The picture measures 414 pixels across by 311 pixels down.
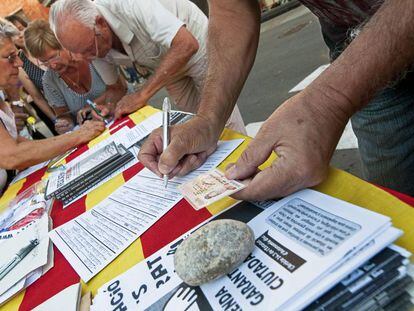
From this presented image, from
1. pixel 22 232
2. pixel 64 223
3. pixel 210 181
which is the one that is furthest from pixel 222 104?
pixel 22 232

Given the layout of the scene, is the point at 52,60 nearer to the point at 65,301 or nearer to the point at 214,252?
the point at 65,301

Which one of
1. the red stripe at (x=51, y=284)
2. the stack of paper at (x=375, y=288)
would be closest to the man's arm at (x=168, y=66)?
the red stripe at (x=51, y=284)

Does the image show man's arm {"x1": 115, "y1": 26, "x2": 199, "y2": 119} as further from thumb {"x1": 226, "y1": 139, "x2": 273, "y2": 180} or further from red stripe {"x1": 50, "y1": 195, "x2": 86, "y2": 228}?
thumb {"x1": 226, "y1": 139, "x2": 273, "y2": 180}

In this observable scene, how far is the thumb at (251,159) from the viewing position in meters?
0.64

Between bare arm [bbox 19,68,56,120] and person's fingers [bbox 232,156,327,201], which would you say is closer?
person's fingers [bbox 232,156,327,201]

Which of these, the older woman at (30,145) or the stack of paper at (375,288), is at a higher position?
the stack of paper at (375,288)

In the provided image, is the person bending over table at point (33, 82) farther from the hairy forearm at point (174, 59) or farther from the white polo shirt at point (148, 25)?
the hairy forearm at point (174, 59)

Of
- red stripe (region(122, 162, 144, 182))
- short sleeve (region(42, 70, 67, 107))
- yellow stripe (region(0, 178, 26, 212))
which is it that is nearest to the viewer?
red stripe (region(122, 162, 144, 182))

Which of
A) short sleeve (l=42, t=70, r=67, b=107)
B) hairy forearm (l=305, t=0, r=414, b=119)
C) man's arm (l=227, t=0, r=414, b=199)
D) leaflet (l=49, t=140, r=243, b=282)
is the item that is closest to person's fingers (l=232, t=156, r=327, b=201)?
man's arm (l=227, t=0, r=414, b=199)

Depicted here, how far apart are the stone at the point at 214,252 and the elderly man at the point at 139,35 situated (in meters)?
1.43

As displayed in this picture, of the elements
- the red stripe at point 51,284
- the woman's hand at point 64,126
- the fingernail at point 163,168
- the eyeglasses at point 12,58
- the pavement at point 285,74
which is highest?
the eyeglasses at point 12,58

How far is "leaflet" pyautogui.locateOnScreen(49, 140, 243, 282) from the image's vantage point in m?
0.79

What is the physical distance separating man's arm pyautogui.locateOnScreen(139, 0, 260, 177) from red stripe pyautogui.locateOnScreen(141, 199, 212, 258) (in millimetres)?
156

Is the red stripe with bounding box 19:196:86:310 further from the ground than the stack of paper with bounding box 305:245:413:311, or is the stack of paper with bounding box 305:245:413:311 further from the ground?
the stack of paper with bounding box 305:245:413:311
